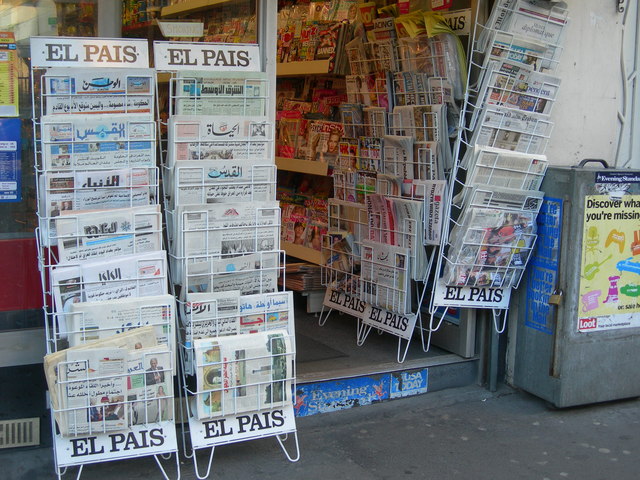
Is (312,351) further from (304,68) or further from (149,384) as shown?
(304,68)

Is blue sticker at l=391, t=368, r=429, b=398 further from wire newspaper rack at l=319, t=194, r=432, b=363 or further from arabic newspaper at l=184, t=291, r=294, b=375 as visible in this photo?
arabic newspaper at l=184, t=291, r=294, b=375

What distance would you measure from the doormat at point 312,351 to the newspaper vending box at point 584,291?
3.98 ft

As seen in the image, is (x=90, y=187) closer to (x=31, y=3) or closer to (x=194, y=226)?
(x=194, y=226)

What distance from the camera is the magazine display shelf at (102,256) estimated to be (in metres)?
3.45

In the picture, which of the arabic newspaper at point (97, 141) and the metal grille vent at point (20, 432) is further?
the metal grille vent at point (20, 432)

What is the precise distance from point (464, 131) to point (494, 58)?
445 millimetres

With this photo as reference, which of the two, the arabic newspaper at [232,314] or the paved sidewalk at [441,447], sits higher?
the arabic newspaper at [232,314]

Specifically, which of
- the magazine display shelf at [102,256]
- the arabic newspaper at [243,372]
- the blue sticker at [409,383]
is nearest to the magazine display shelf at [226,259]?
the arabic newspaper at [243,372]

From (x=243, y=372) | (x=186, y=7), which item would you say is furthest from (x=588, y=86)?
(x=243, y=372)

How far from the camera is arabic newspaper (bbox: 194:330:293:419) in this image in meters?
3.67

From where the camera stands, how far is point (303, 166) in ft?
20.6

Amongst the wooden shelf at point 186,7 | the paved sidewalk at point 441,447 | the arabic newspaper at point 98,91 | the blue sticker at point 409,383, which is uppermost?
the wooden shelf at point 186,7

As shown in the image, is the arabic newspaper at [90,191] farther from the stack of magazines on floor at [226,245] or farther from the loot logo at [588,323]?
the loot logo at [588,323]

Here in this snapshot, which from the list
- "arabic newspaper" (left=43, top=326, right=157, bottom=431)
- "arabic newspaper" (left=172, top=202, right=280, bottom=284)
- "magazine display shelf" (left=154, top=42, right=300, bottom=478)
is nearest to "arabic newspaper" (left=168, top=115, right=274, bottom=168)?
"magazine display shelf" (left=154, top=42, right=300, bottom=478)
